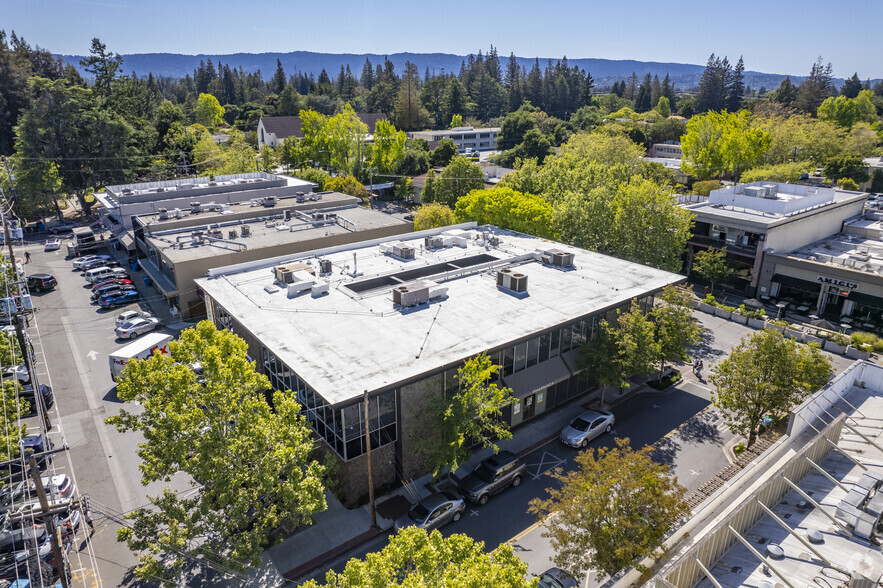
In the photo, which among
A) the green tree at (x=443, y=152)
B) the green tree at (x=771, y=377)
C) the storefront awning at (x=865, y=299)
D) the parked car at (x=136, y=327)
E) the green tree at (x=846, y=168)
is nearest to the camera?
the green tree at (x=771, y=377)

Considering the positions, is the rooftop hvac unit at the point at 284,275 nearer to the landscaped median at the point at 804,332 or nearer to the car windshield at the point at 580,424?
the car windshield at the point at 580,424

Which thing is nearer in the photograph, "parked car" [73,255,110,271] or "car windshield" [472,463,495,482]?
"car windshield" [472,463,495,482]

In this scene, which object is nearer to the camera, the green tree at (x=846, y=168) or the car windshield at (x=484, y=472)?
the car windshield at (x=484, y=472)

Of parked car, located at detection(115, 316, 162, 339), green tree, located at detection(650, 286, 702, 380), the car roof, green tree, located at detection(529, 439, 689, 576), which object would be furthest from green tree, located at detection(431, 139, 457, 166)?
green tree, located at detection(529, 439, 689, 576)

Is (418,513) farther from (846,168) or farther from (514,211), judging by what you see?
(846,168)

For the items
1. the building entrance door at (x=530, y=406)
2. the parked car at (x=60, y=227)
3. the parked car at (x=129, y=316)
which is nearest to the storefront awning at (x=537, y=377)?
the building entrance door at (x=530, y=406)

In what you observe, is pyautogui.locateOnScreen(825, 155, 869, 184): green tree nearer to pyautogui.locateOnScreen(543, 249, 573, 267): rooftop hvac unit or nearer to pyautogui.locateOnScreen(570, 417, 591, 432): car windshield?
pyautogui.locateOnScreen(543, 249, 573, 267): rooftop hvac unit
